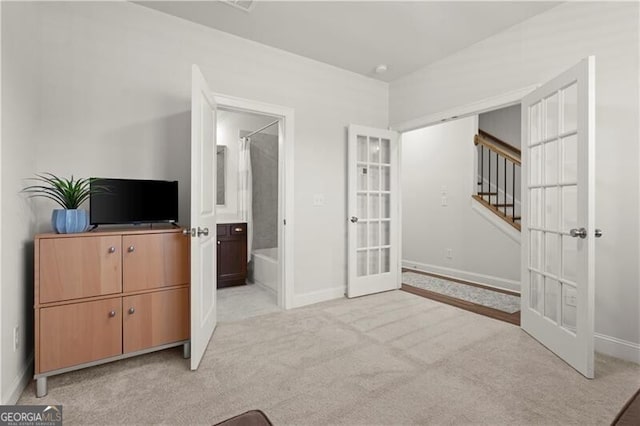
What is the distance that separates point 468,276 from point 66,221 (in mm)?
4560

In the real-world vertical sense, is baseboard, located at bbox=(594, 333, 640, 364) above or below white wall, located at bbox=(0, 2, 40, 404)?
below

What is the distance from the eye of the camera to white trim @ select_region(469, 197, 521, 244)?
396 centimetres

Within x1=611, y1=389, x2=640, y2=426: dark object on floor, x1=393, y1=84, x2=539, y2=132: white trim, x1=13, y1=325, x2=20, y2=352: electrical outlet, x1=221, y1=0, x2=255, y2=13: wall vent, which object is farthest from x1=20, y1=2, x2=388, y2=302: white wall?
x1=611, y1=389, x2=640, y2=426: dark object on floor

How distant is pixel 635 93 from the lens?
2.13 metres

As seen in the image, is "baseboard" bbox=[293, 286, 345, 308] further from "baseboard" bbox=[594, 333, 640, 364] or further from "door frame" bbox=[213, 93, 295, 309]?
"baseboard" bbox=[594, 333, 640, 364]

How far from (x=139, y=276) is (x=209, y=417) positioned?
1010mm

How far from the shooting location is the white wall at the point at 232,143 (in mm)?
4684

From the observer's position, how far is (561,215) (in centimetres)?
222

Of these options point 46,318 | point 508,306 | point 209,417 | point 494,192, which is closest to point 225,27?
point 46,318

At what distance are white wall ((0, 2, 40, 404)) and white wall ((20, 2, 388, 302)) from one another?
18cm

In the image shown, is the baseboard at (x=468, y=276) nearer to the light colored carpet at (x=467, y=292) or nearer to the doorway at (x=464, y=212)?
the doorway at (x=464, y=212)

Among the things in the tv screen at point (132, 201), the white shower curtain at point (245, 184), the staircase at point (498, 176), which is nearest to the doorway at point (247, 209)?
the white shower curtain at point (245, 184)

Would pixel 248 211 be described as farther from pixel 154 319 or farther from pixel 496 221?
pixel 496 221

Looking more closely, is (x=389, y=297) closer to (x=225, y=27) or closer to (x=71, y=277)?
(x=71, y=277)
